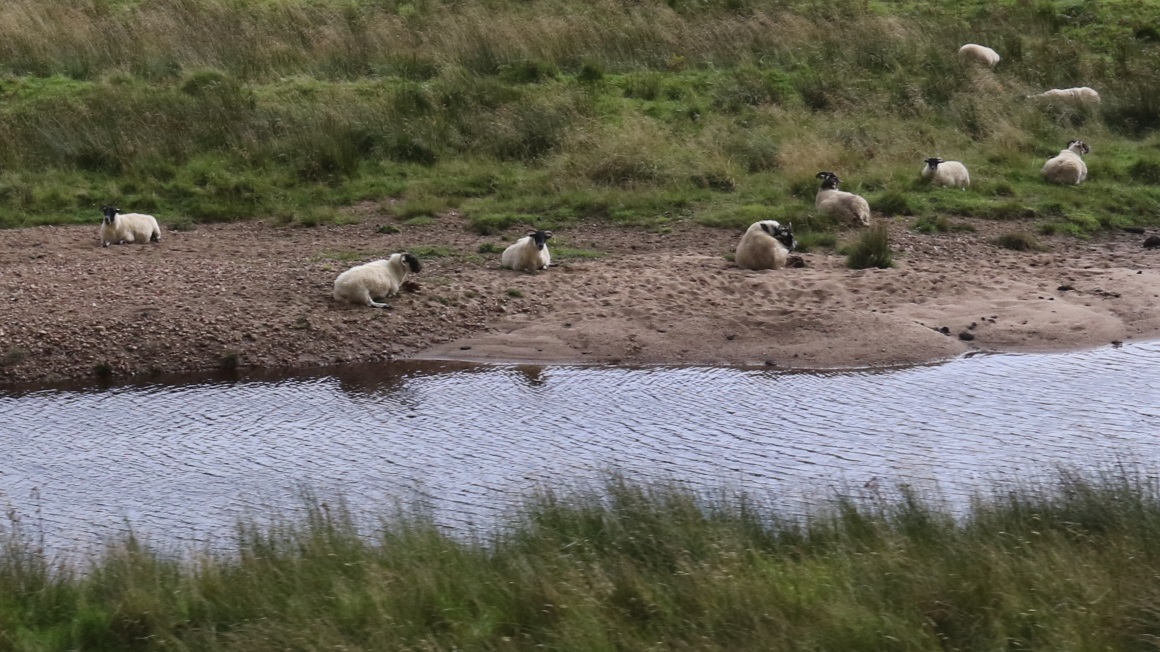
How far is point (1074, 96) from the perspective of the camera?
66.6ft

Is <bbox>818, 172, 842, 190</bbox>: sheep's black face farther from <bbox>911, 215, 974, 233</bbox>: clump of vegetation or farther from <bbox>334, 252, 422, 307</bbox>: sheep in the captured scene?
<bbox>334, 252, 422, 307</bbox>: sheep

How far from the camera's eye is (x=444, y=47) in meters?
22.8

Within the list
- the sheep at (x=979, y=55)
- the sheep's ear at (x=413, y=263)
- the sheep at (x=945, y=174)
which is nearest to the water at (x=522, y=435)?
the sheep's ear at (x=413, y=263)

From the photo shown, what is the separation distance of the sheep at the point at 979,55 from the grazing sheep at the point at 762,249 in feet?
30.4

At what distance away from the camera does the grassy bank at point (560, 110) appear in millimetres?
16922

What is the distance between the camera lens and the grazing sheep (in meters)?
14.1

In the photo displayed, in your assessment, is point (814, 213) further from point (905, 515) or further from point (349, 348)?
point (905, 515)

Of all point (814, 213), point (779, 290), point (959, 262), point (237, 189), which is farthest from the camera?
point (237, 189)

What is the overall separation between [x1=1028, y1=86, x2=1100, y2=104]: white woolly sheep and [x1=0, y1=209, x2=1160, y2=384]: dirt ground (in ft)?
18.4

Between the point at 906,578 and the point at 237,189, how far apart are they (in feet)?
41.2

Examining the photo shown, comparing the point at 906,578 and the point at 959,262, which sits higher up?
the point at 906,578

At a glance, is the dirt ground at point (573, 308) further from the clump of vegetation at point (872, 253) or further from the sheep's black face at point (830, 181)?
the sheep's black face at point (830, 181)

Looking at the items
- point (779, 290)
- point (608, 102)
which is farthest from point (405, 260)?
point (608, 102)

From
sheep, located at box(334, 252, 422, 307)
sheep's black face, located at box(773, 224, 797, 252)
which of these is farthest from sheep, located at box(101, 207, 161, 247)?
sheep's black face, located at box(773, 224, 797, 252)
